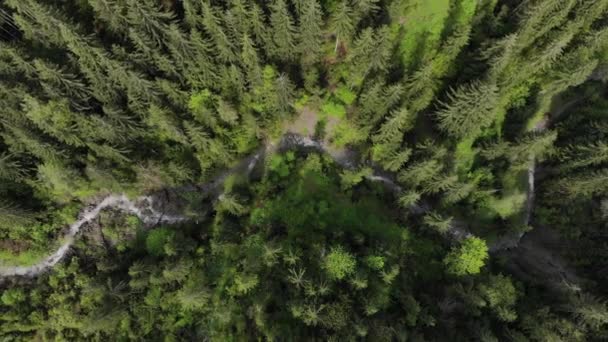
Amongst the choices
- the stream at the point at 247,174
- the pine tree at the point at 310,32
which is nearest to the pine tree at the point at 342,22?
the pine tree at the point at 310,32

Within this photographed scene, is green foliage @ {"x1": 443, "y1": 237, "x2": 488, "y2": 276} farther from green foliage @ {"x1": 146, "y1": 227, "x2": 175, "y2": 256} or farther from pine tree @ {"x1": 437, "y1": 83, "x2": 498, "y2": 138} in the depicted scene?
green foliage @ {"x1": 146, "y1": 227, "x2": 175, "y2": 256}

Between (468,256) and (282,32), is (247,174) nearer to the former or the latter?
(282,32)

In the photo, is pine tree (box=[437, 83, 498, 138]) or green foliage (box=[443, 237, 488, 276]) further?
green foliage (box=[443, 237, 488, 276])

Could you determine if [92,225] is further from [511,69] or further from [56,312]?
[511,69]

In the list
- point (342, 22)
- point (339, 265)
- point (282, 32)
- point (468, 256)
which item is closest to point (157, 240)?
point (339, 265)

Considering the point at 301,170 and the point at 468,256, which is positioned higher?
the point at 301,170

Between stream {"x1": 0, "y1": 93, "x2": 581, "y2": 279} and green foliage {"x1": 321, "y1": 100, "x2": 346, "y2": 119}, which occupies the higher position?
green foliage {"x1": 321, "y1": 100, "x2": 346, "y2": 119}

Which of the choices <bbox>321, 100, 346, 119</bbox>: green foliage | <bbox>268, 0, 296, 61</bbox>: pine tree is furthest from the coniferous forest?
<bbox>321, 100, 346, 119</bbox>: green foliage

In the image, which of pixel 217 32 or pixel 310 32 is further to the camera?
pixel 310 32

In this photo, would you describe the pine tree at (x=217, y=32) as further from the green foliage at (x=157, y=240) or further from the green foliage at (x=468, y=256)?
the green foliage at (x=468, y=256)
